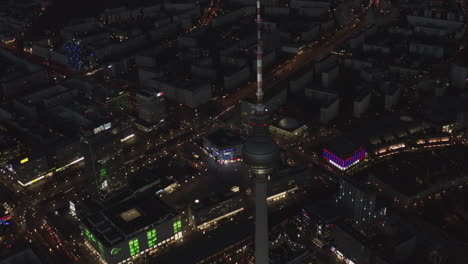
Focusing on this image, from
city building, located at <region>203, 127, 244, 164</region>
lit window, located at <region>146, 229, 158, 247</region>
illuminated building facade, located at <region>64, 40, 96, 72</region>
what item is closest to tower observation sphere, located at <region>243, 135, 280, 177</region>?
lit window, located at <region>146, 229, 158, 247</region>

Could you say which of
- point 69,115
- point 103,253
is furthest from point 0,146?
point 103,253

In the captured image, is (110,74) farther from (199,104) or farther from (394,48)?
(394,48)

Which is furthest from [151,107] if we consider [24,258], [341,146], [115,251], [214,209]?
[24,258]

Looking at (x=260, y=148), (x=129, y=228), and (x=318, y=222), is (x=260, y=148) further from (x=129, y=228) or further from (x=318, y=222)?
(x=129, y=228)

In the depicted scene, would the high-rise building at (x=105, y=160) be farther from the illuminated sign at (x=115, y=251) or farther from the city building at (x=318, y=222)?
the city building at (x=318, y=222)

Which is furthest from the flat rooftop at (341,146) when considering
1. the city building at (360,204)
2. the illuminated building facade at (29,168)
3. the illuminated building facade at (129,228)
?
the illuminated building facade at (29,168)
